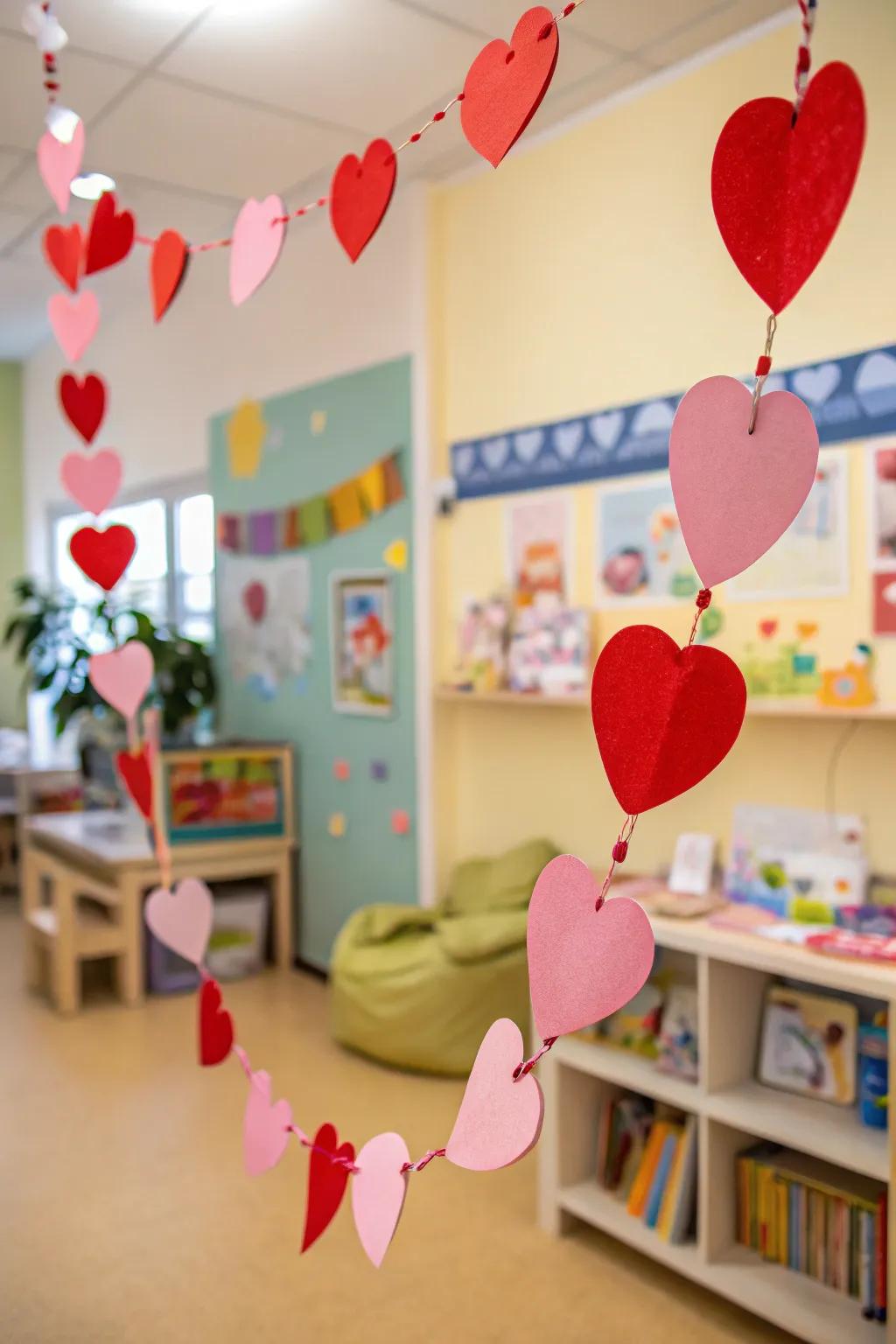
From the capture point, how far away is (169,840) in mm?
4051

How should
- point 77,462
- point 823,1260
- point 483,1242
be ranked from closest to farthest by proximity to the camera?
point 77,462 → point 823,1260 → point 483,1242

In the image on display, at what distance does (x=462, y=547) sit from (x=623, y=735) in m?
2.66

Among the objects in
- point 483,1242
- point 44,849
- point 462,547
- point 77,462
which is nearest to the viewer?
point 77,462

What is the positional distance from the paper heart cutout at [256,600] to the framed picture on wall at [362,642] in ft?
1.55

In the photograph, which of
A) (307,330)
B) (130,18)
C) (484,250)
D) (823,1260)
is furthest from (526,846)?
(130,18)

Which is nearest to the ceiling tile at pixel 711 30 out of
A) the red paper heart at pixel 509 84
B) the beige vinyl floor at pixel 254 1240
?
the red paper heart at pixel 509 84

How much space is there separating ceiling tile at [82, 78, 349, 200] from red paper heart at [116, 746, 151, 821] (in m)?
2.08

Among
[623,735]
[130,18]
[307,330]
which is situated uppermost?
[130,18]

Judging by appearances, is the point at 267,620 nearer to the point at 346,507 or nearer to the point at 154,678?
the point at 154,678

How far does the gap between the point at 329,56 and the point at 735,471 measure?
7.77 feet

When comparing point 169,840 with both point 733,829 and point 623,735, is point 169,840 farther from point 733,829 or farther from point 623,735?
point 623,735

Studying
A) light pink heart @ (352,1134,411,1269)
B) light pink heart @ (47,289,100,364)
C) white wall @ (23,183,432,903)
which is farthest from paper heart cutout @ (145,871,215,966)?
white wall @ (23,183,432,903)

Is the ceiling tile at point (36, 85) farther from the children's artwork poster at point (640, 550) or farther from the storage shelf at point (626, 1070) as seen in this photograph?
the storage shelf at point (626, 1070)

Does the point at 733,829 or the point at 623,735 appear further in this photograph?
the point at 733,829
